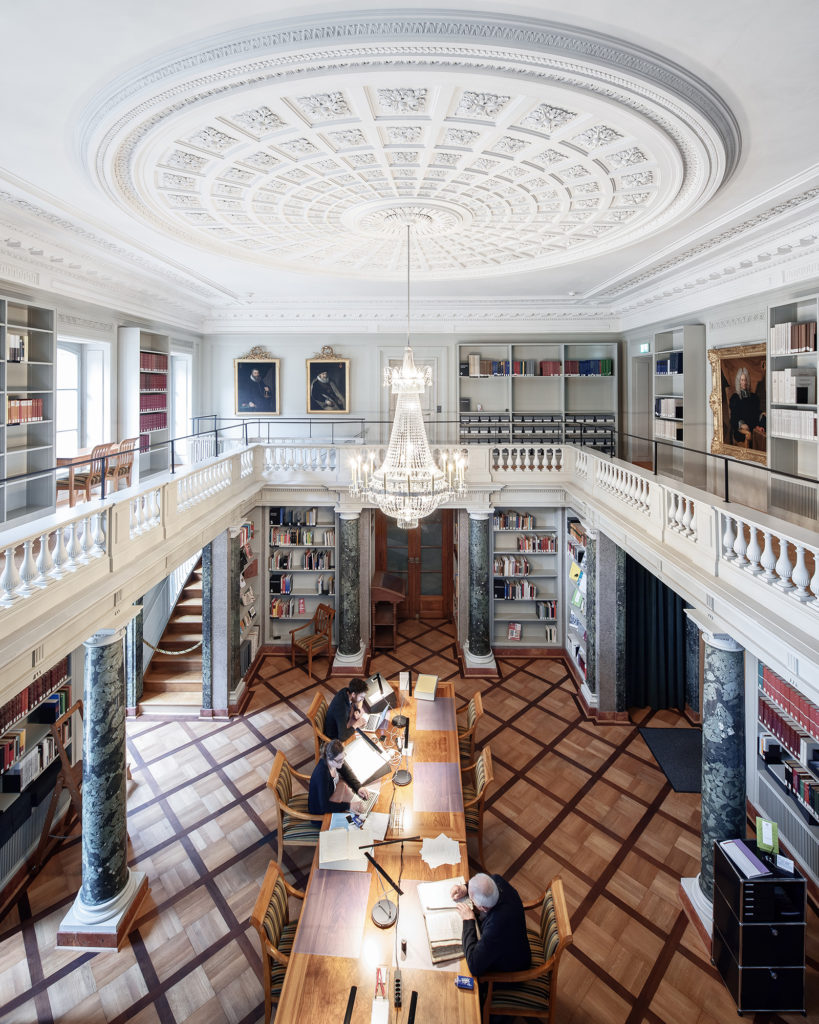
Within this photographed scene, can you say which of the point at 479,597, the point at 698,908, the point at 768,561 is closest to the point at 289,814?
the point at 698,908

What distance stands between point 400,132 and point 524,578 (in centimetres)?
757

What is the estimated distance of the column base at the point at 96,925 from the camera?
4.70 m

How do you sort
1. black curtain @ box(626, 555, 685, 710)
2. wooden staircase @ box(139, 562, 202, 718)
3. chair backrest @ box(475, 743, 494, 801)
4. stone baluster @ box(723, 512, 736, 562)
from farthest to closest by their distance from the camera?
wooden staircase @ box(139, 562, 202, 718), black curtain @ box(626, 555, 685, 710), chair backrest @ box(475, 743, 494, 801), stone baluster @ box(723, 512, 736, 562)

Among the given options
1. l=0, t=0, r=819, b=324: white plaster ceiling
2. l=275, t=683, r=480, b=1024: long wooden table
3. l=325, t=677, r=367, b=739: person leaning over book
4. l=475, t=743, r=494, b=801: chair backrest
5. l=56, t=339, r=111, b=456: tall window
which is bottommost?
l=275, t=683, r=480, b=1024: long wooden table

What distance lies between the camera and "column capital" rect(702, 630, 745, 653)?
175 inches

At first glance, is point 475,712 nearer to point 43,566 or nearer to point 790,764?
point 790,764

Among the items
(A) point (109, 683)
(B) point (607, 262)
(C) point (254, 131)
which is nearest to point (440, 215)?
(C) point (254, 131)

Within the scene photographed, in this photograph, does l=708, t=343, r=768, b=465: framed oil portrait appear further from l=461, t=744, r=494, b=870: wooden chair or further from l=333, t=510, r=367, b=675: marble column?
l=333, t=510, r=367, b=675: marble column

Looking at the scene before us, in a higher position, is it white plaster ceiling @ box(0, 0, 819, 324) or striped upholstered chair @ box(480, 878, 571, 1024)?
white plaster ceiling @ box(0, 0, 819, 324)

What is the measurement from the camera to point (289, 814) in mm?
5363

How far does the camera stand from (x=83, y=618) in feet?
13.2

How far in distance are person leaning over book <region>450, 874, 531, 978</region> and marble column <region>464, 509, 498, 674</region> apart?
5773mm

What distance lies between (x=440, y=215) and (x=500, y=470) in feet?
15.0

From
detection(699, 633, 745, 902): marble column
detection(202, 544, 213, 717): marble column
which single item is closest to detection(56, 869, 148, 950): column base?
detection(202, 544, 213, 717): marble column
